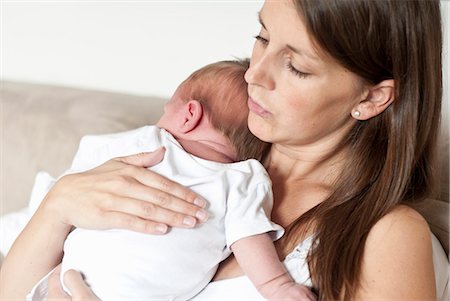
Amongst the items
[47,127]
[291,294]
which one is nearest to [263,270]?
[291,294]

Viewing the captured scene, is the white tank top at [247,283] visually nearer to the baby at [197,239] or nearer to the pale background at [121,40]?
the baby at [197,239]

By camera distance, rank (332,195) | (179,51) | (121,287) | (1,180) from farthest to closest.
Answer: (179,51) < (1,180) < (332,195) < (121,287)

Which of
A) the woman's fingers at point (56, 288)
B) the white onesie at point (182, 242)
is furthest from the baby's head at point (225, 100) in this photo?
the woman's fingers at point (56, 288)

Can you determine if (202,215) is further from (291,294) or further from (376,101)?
(376,101)

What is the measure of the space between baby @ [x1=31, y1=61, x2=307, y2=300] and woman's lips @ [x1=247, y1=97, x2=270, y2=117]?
0.10 m

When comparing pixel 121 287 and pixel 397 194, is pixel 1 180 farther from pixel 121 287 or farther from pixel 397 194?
pixel 397 194

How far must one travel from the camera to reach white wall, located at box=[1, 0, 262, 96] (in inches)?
91.4

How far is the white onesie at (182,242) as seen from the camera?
1.34 meters

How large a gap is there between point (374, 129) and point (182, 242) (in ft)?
1.55

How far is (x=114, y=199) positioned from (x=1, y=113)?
37.3 inches

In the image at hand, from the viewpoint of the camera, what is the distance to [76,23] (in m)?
2.44

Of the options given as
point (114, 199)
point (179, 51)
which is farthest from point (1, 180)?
point (114, 199)

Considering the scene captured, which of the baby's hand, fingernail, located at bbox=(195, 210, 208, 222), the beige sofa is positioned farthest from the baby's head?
the beige sofa

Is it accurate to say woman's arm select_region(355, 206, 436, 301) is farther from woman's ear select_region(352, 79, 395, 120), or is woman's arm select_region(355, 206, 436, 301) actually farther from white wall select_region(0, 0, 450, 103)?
white wall select_region(0, 0, 450, 103)
